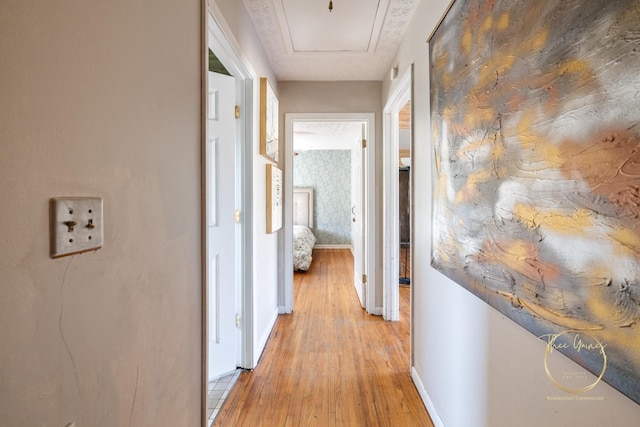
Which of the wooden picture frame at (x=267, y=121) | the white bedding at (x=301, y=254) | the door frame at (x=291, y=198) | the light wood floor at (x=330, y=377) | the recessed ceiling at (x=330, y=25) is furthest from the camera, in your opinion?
the white bedding at (x=301, y=254)

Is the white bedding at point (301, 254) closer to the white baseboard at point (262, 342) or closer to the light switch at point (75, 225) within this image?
the white baseboard at point (262, 342)

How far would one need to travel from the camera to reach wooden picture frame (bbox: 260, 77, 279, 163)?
2.29 m

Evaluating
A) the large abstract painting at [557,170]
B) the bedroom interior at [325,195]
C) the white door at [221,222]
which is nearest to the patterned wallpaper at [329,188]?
the bedroom interior at [325,195]

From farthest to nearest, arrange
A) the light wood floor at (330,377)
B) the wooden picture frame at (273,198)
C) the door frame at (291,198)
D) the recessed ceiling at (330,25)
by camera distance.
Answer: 1. the door frame at (291,198)
2. the wooden picture frame at (273,198)
3. the recessed ceiling at (330,25)
4. the light wood floor at (330,377)

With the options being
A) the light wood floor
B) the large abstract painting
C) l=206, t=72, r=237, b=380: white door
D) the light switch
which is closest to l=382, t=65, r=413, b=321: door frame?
the light wood floor

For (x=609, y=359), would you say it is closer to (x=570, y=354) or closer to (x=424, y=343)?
(x=570, y=354)

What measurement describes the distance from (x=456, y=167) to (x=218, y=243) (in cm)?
143

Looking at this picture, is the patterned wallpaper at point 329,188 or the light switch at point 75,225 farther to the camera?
the patterned wallpaper at point 329,188

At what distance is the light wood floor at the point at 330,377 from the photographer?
5.51ft

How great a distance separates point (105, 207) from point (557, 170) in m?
1.08

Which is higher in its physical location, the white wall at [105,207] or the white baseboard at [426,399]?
the white wall at [105,207]

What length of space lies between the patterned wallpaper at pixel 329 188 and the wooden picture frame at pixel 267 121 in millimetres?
4793

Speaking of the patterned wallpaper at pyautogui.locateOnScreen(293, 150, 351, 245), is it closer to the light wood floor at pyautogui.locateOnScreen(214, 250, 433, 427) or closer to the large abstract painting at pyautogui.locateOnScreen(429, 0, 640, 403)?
the light wood floor at pyautogui.locateOnScreen(214, 250, 433, 427)

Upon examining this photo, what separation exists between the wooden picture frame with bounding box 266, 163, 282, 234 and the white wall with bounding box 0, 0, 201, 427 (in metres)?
1.36
